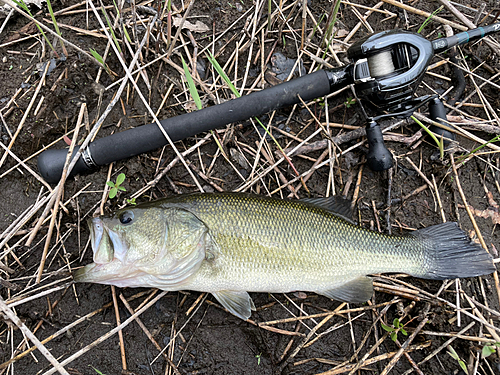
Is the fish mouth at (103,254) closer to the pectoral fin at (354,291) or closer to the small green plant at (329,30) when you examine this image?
the pectoral fin at (354,291)

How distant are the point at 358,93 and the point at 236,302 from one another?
244 cm

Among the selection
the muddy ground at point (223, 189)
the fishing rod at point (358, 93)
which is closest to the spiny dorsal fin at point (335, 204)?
the muddy ground at point (223, 189)

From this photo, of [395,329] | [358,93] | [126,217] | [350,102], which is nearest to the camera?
[126,217]

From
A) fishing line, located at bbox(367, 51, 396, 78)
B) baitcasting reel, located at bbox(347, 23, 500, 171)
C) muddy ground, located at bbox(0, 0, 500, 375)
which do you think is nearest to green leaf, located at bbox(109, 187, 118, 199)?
muddy ground, located at bbox(0, 0, 500, 375)

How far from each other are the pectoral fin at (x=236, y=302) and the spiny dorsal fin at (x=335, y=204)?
1.15 m

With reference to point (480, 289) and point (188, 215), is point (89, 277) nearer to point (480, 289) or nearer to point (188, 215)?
point (188, 215)

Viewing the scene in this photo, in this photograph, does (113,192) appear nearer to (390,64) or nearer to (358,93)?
(358,93)

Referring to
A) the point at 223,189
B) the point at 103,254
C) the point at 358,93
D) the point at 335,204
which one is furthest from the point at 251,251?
the point at 358,93

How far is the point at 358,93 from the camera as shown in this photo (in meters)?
3.10

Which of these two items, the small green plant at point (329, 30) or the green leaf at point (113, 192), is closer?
the green leaf at point (113, 192)

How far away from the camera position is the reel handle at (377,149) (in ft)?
10.4

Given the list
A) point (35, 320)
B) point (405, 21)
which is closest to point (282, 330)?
point (35, 320)

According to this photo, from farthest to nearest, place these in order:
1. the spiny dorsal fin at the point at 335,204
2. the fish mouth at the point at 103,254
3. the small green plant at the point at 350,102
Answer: the small green plant at the point at 350,102 → the spiny dorsal fin at the point at 335,204 → the fish mouth at the point at 103,254

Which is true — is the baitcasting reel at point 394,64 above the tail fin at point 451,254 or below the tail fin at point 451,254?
above
